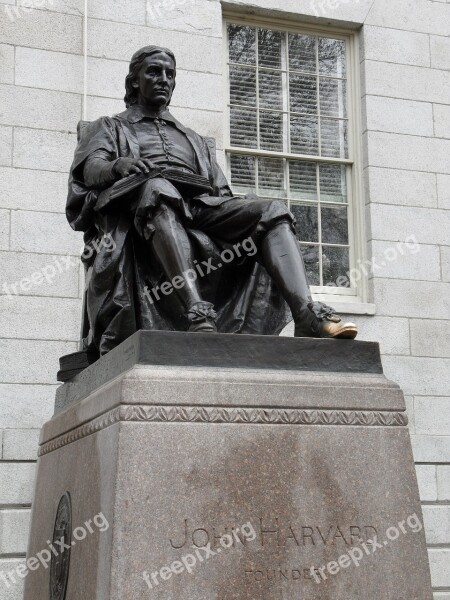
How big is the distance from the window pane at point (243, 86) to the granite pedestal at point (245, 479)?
6.21 m

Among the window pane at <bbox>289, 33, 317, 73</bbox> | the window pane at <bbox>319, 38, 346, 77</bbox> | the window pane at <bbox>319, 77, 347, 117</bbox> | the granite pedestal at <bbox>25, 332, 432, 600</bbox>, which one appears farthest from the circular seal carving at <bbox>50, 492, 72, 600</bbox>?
the window pane at <bbox>319, 38, 346, 77</bbox>

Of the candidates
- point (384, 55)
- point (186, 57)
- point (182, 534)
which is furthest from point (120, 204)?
point (384, 55)

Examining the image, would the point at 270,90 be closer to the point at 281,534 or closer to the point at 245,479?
the point at 245,479

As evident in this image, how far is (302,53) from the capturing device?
1102 centimetres

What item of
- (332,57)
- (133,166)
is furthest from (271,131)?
(133,166)

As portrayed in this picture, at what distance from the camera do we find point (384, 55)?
1081 cm

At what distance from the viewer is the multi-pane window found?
34.5 ft

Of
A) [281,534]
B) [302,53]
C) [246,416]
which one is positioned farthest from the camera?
[302,53]

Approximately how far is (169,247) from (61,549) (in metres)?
1.73

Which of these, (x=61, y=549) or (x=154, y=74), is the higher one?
(x=154, y=74)

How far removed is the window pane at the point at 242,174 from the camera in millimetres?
10383

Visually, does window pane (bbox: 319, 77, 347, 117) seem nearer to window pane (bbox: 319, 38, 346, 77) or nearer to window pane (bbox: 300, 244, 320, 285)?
window pane (bbox: 319, 38, 346, 77)

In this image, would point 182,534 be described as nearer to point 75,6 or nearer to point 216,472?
point 216,472

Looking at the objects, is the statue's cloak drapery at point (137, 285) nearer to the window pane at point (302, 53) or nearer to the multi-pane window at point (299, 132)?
the multi-pane window at point (299, 132)
